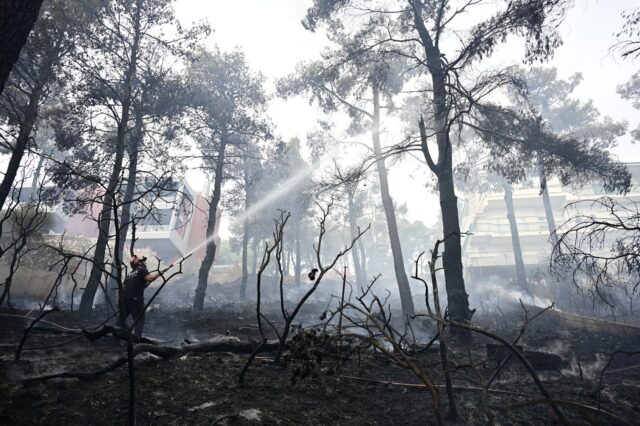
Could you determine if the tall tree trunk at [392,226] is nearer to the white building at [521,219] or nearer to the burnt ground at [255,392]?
the burnt ground at [255,392]

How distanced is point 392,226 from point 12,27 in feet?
45.6

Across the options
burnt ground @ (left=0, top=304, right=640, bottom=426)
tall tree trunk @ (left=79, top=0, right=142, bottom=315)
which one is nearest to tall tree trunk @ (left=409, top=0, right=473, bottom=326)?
burnt ground @ (left=0, top=304, right=640, bottom=426)

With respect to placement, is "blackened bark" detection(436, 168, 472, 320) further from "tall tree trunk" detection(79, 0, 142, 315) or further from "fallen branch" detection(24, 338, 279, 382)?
"tall tree trunk" detection(79, 0, 142, 315)

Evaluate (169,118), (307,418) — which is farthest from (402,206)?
(307,418)

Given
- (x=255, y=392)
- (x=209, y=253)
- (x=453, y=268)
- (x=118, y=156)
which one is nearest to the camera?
(x=255, y=392)

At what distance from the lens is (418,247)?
63.9m

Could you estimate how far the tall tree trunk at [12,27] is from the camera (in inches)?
128

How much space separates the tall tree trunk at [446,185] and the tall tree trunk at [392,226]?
3419 mm

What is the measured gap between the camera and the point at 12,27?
10.8 feet

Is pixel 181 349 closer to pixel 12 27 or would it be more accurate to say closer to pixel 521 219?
pixel 12 27

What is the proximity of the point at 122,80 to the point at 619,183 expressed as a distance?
14.3 m

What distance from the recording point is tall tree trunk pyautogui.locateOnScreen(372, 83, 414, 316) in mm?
13265

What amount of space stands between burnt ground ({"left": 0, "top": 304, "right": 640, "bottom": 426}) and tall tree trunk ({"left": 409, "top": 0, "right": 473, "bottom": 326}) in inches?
68.2

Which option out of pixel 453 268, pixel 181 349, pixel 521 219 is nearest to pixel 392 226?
pixel 453 268
